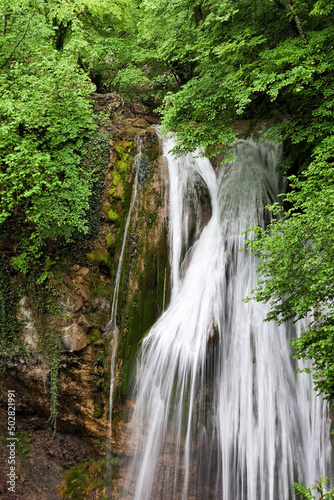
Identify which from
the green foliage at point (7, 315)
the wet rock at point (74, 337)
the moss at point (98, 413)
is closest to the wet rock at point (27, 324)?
the green foliage at point (7, 315)

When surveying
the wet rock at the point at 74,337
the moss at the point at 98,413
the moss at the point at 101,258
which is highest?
the moss at the point at 101,258

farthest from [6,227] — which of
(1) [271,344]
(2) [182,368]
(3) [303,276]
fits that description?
(3) [303,276]

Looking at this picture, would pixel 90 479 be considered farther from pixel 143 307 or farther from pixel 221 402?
pixel 143 307

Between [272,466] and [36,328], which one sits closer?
[272,466]

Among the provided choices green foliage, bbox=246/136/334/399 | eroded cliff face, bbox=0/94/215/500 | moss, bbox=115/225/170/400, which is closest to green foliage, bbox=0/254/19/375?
eroded cliff face, bbox=0/94/215/500

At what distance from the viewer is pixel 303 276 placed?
4422 mm

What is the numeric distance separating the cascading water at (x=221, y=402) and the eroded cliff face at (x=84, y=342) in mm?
690

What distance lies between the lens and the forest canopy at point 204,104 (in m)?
5.14

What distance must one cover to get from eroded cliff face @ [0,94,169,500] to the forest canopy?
2.67ft

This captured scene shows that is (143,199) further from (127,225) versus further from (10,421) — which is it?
(10,421)

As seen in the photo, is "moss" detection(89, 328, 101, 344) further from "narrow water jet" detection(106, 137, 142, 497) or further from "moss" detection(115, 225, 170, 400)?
"moss" detection(115, 225, 170, 400)

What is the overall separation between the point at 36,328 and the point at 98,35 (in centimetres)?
813

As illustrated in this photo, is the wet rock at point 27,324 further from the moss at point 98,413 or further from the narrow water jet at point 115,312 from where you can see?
the moss at point 98,413

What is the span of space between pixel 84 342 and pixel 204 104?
5068 mm
